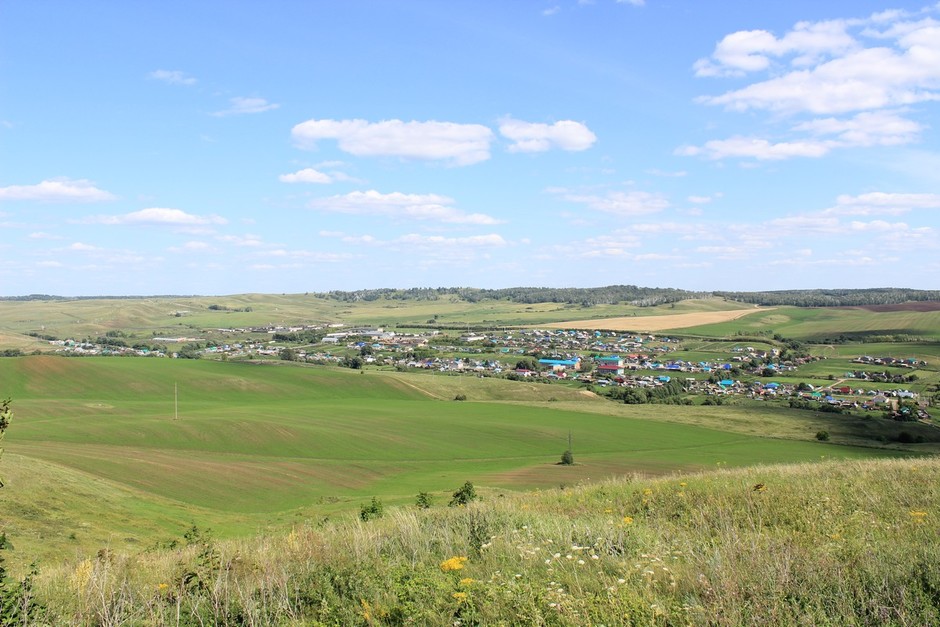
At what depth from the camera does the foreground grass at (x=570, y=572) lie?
5.44 meters

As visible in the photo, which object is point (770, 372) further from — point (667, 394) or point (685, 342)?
point (685, 342)

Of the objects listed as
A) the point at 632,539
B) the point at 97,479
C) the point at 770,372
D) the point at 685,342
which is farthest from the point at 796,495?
the point at 685,342

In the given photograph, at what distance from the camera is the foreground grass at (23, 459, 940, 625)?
544cm

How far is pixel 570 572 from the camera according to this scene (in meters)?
6.78

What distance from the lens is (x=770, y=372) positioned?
114m

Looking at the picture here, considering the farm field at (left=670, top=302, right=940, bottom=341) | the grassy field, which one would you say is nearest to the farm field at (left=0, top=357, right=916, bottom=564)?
the farm field at (left=670, top=302, right=940, bottom=341)

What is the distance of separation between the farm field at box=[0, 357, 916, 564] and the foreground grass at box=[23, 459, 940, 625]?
15866 mm

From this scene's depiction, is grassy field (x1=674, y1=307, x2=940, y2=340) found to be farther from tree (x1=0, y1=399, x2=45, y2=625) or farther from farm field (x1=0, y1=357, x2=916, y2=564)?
tree (x1=0, y1=399, x2=45, y2=625)

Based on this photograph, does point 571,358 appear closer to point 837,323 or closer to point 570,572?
point 837,323

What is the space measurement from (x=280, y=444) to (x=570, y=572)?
50505mm

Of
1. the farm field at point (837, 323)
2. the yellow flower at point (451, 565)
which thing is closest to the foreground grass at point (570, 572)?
the yellow flower at point (451, 565)

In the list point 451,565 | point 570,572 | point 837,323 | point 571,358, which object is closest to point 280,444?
point 451,565

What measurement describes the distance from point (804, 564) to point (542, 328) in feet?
638

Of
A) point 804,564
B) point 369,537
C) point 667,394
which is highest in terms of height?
point 804,564
